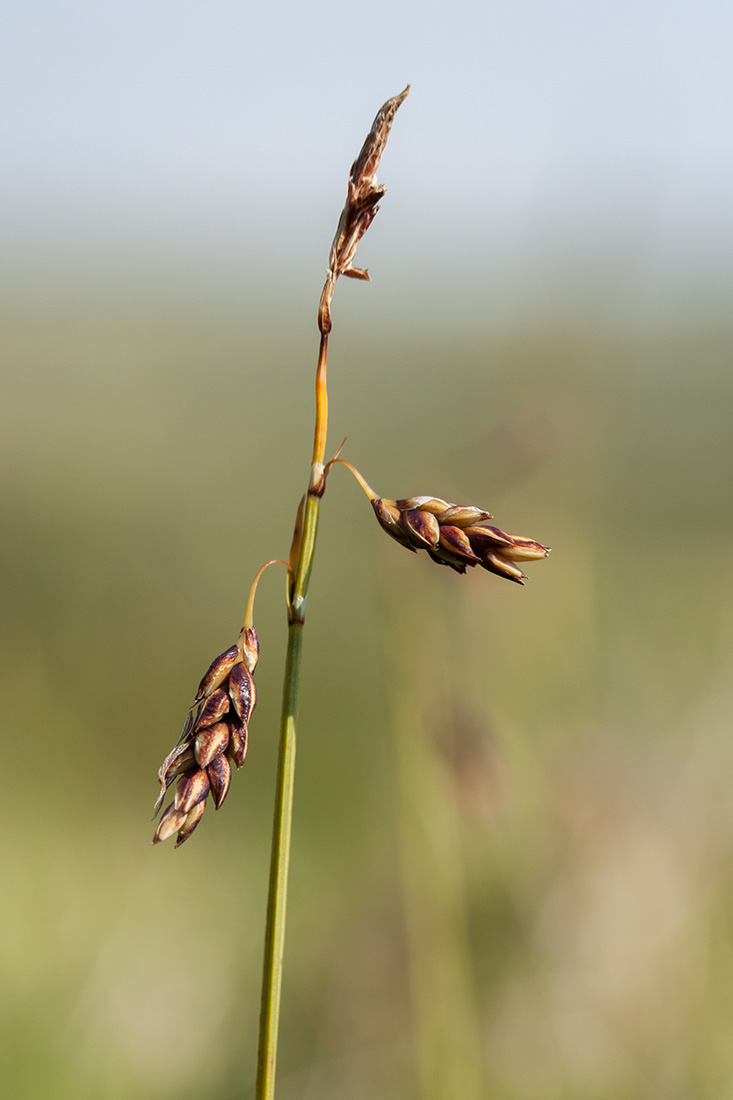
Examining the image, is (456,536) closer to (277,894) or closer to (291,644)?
(291,644)

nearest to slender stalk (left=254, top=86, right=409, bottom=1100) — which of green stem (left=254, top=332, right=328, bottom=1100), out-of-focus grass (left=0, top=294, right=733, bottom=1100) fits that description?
green stem (left=254, top=332, right=328, bottom=1100)

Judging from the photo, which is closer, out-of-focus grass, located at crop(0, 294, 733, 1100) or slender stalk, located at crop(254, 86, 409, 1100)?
slender stalk, located at crop(254, 86, 409, 1100)

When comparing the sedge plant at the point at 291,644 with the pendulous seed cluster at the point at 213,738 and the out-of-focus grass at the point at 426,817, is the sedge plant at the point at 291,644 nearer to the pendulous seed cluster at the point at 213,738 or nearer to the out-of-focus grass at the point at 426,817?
the pendulous seed cluster at the point at 213,738

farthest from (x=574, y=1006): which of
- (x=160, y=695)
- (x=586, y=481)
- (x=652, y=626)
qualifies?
(x=652, y=626)

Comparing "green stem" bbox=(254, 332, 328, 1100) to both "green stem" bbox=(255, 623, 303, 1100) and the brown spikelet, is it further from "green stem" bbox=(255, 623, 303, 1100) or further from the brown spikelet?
the brown spikelet

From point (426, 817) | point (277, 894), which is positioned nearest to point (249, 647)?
point (277, 894)

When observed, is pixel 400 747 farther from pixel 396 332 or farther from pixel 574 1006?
pixel 396 332
